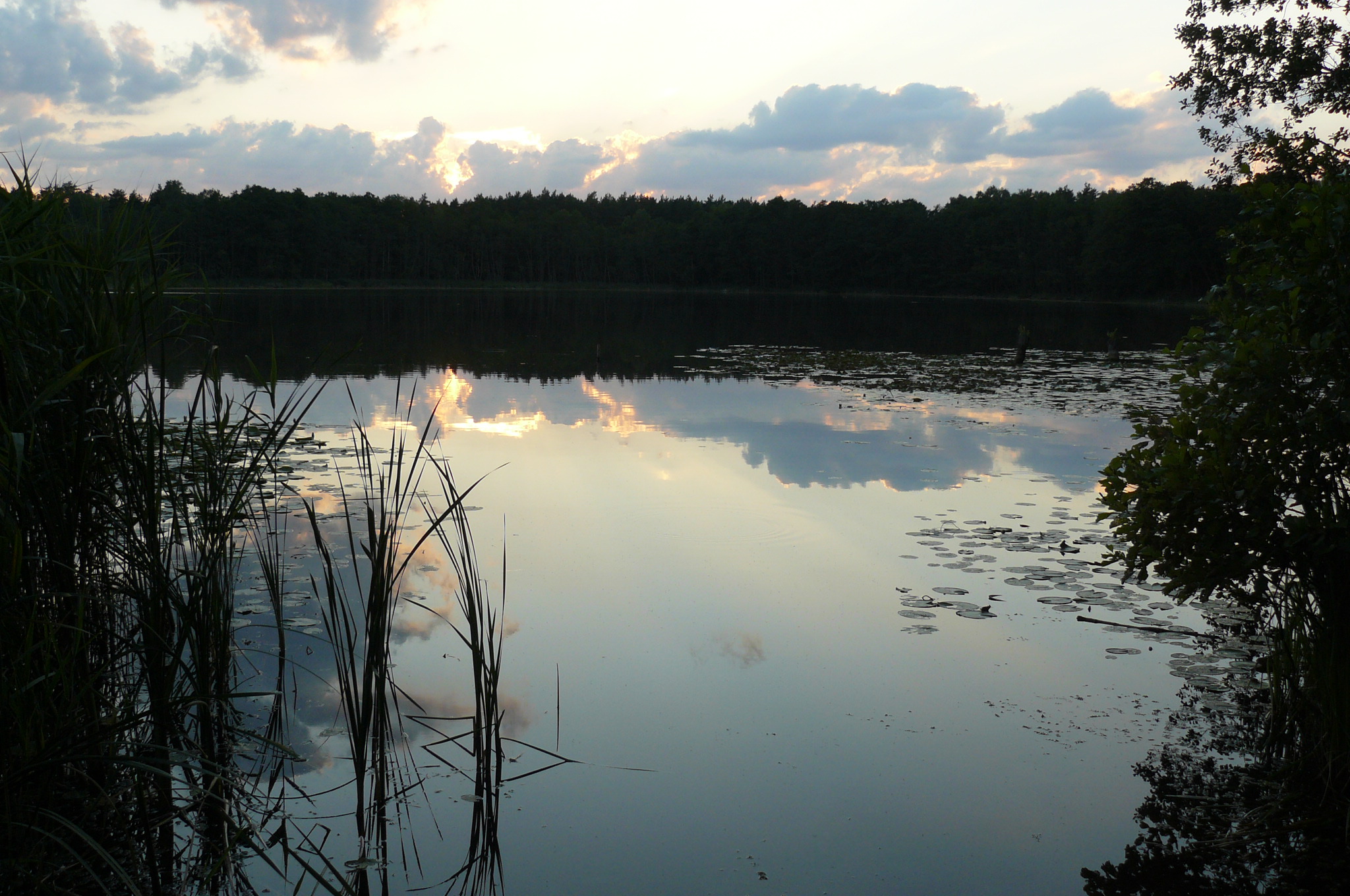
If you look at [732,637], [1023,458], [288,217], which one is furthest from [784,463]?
[288,217]

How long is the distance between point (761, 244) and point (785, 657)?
103m

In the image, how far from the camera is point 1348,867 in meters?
3.30

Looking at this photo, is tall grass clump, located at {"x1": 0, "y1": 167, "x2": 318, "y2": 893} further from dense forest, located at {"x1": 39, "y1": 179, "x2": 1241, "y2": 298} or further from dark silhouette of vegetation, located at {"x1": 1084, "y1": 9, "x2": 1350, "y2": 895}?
dense forest, located at {"x1": 39, "y1": 179, "x2": 1241, "y2": 298}

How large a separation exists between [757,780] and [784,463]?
693 centimetres

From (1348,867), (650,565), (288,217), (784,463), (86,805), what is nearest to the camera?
(86,805)

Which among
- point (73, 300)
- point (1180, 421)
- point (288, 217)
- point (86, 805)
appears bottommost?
point (86, 805)

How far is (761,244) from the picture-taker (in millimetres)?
104875

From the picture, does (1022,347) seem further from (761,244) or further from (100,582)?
(761,244)

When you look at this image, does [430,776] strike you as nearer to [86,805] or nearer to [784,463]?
[86,805]

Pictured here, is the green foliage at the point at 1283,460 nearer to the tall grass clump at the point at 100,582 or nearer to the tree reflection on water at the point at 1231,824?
the tree reflection on water at the point at 1231,824

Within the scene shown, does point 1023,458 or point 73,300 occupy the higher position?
point 73,300

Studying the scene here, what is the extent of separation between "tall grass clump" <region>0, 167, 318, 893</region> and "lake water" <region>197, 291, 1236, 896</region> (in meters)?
0.50

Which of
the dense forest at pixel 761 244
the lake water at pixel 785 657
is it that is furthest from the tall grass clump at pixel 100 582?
the dense forest at pixel 761 244

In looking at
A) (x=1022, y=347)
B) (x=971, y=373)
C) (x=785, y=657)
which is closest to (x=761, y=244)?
(x=1022, y=347)
